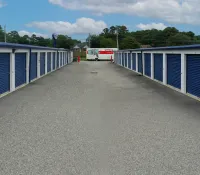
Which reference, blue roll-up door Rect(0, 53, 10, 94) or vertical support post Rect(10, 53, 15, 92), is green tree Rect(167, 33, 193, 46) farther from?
blue roll-up door Rect(0, 53, 10, 94)

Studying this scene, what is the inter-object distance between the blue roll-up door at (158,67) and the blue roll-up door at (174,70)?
181 cm

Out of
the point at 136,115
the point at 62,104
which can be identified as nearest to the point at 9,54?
the point at 62,104

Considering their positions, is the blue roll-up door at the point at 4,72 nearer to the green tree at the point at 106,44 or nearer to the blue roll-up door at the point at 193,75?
the blue roll-up door at the point at 193,75

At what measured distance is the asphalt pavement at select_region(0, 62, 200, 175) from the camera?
544cm

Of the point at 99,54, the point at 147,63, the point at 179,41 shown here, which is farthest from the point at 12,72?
the point at 179,41

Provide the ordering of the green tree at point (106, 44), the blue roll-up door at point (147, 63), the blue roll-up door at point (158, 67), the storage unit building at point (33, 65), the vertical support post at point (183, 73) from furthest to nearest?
the green tree at point (106, 44), the blue roll-up door at point (147, 63), the storage unit building at point (33, 65), the blue roll-up door at point (158, 67), the vertical support post at point (183, 73)

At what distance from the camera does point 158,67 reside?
22.2m

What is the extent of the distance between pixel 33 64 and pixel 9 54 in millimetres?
7397

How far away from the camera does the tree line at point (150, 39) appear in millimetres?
102375

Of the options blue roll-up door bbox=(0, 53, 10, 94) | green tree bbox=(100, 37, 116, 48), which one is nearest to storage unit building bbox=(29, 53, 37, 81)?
blue roll-up door bbox=(0, 53, 10, 94)

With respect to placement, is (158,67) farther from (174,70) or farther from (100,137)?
(100,137)

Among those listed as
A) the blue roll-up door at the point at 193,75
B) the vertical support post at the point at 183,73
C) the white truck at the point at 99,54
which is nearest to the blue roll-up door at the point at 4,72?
the vertical support post at the point at 183,73

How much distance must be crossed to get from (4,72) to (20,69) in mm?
3620

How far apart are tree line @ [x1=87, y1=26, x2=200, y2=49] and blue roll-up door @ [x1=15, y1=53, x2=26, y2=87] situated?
255 ft
